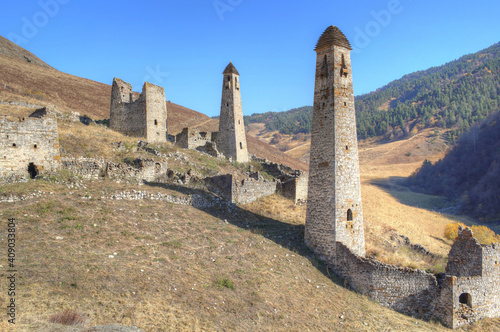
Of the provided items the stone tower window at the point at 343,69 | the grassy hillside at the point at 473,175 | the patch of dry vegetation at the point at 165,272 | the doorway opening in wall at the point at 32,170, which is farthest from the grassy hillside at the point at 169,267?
the grassy hillside at the point at 473,175

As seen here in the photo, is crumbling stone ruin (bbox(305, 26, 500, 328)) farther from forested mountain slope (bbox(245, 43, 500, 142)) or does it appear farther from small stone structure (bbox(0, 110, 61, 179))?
forested mountain slope (bbox(245, 43, 500, 142))

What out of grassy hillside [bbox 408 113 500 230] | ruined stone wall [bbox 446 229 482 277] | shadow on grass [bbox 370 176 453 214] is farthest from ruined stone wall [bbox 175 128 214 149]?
grassy hillside [bbox 408 113 500 230]

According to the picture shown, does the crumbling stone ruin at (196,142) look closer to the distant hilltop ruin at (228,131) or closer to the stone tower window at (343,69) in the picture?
the distant hilltop ruin at (228,131)

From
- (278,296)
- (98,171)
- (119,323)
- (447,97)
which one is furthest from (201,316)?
(447,97)

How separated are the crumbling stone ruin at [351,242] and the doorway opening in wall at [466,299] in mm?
33

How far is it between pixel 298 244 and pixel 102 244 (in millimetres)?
7564

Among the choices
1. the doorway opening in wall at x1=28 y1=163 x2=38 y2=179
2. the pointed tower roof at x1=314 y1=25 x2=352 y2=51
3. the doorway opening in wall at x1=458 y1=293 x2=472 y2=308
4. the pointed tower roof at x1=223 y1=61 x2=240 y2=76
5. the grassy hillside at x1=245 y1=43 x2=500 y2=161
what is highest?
the grassy hillside at x1=245 y1=43 x2=500 y2=161

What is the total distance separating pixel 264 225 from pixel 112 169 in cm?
706

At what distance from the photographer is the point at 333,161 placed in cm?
1328

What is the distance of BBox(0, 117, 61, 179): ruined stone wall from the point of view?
40.1 ft

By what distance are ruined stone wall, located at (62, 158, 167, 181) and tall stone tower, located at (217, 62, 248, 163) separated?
9237mm

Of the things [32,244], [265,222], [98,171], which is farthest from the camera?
[265,222]

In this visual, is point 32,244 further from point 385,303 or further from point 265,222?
point 385,303

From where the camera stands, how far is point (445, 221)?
3147 cm
